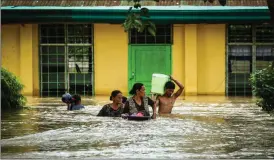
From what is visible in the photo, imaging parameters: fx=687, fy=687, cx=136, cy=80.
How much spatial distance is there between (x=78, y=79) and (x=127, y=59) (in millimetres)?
2075

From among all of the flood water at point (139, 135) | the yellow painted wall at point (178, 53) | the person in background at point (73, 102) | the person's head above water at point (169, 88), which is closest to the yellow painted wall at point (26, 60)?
the yellow painted wall at point (178, 53)

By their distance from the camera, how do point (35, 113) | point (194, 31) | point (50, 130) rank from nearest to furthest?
point (50, 130) → point (35, 113) → point (194, 31)

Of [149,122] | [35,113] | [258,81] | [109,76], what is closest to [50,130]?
[149,122]

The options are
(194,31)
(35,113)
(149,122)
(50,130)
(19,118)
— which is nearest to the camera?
(50,130)

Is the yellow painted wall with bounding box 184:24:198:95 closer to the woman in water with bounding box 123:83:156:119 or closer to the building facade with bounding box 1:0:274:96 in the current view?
the building facade with bounding box 1:0:274:96

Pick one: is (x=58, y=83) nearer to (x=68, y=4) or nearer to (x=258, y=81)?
(x=68, y=4)

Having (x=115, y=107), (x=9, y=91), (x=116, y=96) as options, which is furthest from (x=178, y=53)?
(x=116, y=96)

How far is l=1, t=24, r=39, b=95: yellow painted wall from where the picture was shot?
2631cm

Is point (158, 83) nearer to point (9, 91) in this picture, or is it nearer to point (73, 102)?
point (73, 102)

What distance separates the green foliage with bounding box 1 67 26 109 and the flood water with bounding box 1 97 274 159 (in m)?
0.49

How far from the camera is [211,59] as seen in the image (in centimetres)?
2650

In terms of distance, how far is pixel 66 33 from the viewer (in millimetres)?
26688

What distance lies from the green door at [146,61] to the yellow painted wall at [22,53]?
12.2 ft

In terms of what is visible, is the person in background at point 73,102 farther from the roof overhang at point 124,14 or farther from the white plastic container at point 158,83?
the roof overhang at point 124,14
